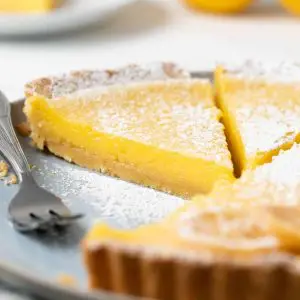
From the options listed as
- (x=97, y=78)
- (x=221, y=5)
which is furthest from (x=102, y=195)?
(x=221, y=5)

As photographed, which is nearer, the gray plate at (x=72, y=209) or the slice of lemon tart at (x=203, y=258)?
the slice of lemon tart at (x=203, y=258)

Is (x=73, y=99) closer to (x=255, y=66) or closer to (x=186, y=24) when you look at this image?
(x=255, y=66)

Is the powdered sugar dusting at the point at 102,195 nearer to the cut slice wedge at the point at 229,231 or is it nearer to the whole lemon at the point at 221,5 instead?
the cut slice wedge at the point at 229,231

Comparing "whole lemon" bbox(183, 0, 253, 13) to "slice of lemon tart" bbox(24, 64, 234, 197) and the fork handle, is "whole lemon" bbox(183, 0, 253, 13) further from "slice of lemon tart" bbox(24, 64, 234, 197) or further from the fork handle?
the fork handle

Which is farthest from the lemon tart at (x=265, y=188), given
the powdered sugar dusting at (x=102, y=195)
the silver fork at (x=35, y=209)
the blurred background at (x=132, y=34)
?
the blurred background at (x=132, y=34)

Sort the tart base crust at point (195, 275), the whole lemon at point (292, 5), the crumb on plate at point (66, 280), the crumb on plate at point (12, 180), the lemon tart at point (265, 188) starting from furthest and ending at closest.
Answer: the whole lemon at point (292, 5)
the crumb on plate at point (12, 180)
the lemon tart at point (265, 188)
the crumb on plate at point (66, 280)
the tart base crust at point (195, 275)

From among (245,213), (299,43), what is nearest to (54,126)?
(245,213)
